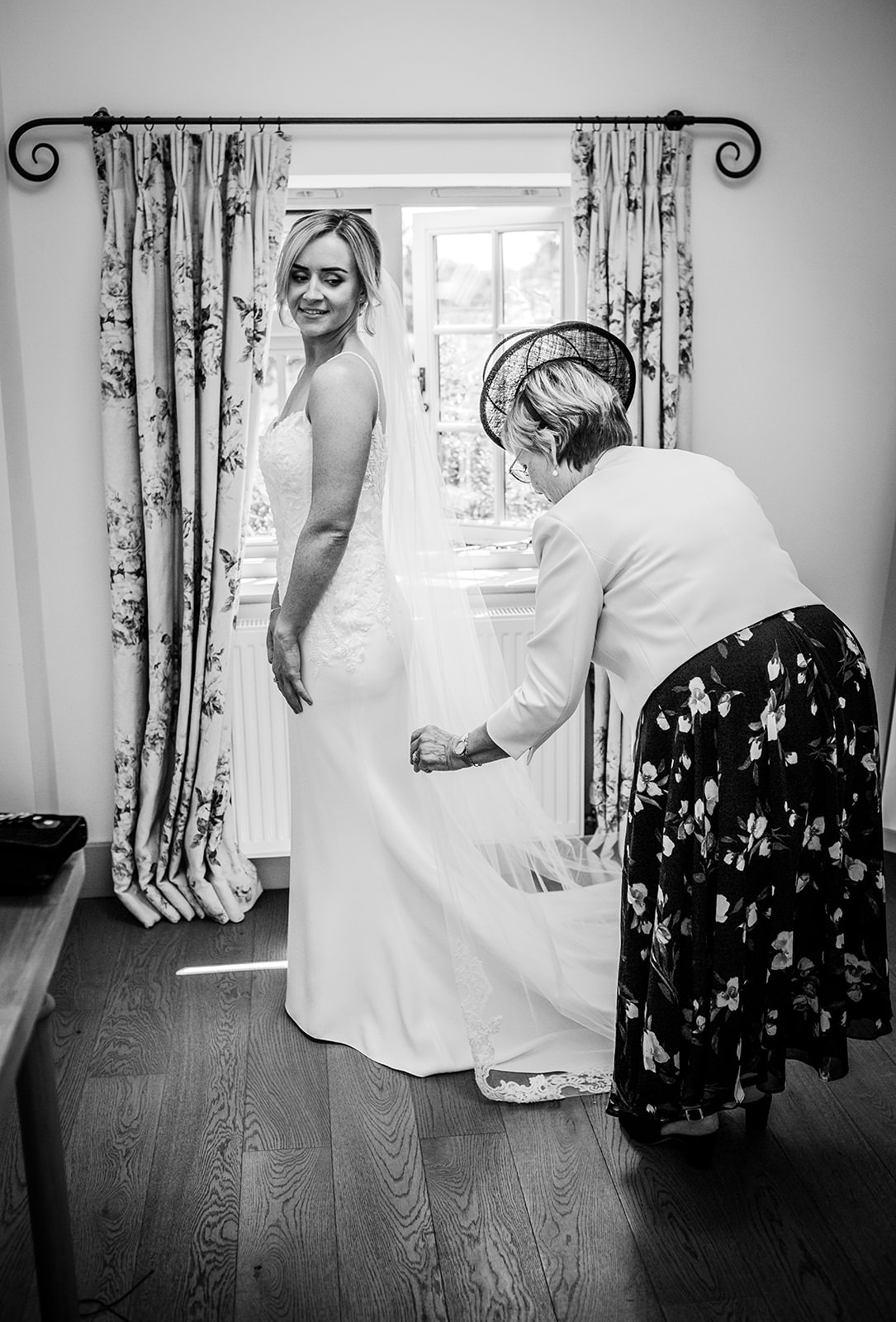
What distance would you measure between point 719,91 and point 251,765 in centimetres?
224

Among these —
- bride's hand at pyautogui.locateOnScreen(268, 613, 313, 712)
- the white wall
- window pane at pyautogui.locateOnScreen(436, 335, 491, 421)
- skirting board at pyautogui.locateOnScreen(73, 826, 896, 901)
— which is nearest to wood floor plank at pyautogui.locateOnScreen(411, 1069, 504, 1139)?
bride's hand at pyautogui.locateOnScreen(268, 613, 313, 712)

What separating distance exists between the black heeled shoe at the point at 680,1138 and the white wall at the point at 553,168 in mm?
1802

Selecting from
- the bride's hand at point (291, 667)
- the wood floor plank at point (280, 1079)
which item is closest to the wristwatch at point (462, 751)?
the bride's hand at point (291, 667)

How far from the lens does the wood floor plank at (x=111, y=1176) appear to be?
181 cm

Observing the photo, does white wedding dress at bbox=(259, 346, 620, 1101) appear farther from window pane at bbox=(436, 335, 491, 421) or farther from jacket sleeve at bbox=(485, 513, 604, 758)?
window pane at bbox=(436, 335, 491, 421)

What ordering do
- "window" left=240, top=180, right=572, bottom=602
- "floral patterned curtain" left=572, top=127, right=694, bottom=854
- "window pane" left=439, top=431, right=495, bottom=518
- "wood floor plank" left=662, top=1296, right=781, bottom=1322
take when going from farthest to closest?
"window pane" left=439, top=431, right=495, bottom=518
"window" left=240, top=180, right=572, bottom=602
"floral patterned curtain" left=572, top=127, right=694, bottom=854
"wood floor plank" left=662, top=1296, right=781, bottom=1322

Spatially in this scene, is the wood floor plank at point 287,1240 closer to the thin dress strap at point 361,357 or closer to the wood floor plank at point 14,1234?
the wood floor plank at point 14,1234

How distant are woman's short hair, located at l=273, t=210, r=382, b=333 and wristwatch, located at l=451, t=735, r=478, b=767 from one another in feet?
3.15

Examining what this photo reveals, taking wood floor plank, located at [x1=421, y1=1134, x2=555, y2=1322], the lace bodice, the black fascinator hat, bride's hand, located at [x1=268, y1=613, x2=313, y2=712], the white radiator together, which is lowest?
wood floor plank, located at [x1=421, y1=1134, x2=555, y2=1322]

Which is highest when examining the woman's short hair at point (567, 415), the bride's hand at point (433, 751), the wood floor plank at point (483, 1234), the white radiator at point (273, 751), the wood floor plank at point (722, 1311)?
the woman's short hair at point (567, 415)

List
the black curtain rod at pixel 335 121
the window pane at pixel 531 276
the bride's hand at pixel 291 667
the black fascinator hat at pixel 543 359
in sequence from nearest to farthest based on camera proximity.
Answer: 1. the black fascinator hat at pixel 543 359
2. the bride's hand at pixel 291 667
3. the black curtain rod at pixel 335 121
4. the window pane at pixel 531 276

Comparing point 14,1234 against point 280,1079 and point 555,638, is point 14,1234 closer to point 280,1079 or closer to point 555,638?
point 280,1079

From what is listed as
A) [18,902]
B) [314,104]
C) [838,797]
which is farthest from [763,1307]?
[314,104]

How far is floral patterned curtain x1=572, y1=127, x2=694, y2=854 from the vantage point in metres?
2.92
